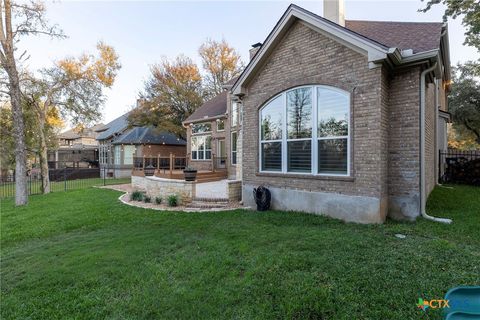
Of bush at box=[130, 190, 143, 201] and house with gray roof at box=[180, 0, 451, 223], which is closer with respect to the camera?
house with gray roof at box=[180, 0, 451, 223]

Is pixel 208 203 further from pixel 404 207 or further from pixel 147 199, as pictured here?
pixel 404 207

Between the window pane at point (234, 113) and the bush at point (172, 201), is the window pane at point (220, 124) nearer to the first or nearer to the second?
the window pane at point (234, 113)

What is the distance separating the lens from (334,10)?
8.13m

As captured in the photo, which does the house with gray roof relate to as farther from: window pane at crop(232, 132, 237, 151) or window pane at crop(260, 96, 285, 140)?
window pane at crop(232, 132, 237, 151)

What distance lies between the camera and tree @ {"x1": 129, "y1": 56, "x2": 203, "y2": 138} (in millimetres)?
23250

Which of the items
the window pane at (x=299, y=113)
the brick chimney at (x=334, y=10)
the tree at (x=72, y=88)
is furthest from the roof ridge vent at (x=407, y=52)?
the tree at (x=72, y=88)

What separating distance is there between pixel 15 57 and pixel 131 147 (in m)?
13.9

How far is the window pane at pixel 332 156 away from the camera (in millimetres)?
6613

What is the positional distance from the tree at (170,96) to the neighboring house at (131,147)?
104 inches

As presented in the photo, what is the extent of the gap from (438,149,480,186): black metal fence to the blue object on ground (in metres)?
12.0

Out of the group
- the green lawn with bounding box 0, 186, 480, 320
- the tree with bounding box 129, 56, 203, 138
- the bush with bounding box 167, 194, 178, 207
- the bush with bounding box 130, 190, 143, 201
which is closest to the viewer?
the green lawn with bounding box 0, 186, 480, 320

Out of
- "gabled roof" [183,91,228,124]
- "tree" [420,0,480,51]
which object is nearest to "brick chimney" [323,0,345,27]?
"tree" [420,0,480,51]

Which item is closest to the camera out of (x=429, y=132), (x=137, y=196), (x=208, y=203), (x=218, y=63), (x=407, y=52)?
(x=407, y=52)

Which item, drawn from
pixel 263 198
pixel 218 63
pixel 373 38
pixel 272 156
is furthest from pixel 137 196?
pixel 218 63
